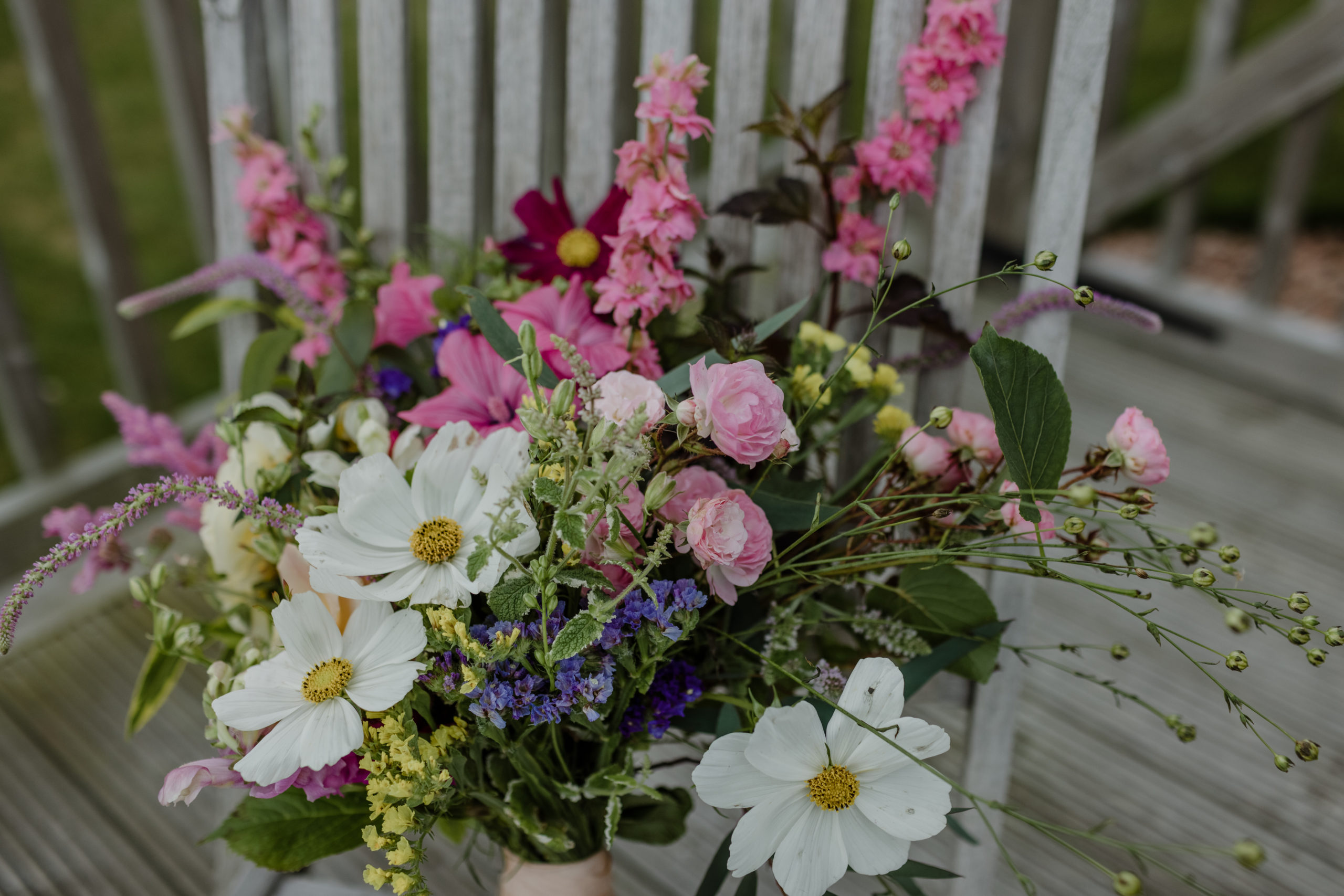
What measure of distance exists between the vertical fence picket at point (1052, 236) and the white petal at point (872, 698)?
0.24 meters

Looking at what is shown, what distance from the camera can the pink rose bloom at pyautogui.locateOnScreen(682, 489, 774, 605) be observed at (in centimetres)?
52

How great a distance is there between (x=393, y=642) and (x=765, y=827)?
23 cm

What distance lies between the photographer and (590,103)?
0.90 m

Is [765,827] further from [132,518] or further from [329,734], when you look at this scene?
[132,518]

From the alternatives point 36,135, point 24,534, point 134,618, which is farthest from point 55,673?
point 36,135

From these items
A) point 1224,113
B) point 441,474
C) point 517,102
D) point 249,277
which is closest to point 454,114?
point 517,102

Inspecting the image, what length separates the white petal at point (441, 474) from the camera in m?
0.56

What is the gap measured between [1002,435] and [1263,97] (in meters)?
1.69

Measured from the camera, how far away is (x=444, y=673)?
0.55 metres

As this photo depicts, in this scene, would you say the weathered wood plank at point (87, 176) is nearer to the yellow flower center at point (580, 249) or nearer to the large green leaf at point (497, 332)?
the yellow flower center at point (580, 249)

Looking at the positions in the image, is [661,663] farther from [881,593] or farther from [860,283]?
[860,283]

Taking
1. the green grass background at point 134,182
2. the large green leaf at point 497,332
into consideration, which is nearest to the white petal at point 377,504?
the large green leaf at point 497,332

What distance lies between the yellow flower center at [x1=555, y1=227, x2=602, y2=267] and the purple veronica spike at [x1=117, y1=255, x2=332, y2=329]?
0.22 meters

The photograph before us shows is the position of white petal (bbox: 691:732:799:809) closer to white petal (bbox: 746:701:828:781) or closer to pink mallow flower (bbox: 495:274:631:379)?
white petal (bbox: 746:701:828:781)
